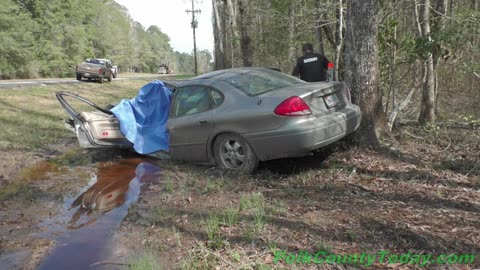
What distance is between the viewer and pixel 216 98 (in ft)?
18.3

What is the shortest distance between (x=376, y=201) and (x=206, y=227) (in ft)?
5.81

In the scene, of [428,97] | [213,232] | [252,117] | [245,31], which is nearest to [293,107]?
[252,117]

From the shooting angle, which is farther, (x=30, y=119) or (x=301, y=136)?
(x=30, y=119)

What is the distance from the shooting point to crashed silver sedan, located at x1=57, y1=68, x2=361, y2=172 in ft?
15.8

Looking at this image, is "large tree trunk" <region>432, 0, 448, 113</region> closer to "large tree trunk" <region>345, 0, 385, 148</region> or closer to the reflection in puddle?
"large tree trunk" <region>345, 0, 385, 148</region>

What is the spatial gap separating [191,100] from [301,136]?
2.02m

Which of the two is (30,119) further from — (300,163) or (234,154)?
(300,163)

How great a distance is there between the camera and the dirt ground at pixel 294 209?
10.6ft

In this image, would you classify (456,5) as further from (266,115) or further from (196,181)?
(196,181)

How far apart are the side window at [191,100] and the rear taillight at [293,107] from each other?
1.23 metres

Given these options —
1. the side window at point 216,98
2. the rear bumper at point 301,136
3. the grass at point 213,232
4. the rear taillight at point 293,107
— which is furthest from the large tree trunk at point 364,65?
the grass at point 213,232

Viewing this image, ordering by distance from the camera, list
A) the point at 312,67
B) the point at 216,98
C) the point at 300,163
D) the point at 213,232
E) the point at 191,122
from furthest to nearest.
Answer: the point at 312,67 → the point at 191,122 → the point at 300,163 → the point at 216,98 → the point at 213,232

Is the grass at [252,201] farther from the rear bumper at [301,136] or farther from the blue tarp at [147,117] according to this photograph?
the blue tarp at [147,117]

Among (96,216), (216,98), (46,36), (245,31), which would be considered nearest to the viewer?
(96,216)
